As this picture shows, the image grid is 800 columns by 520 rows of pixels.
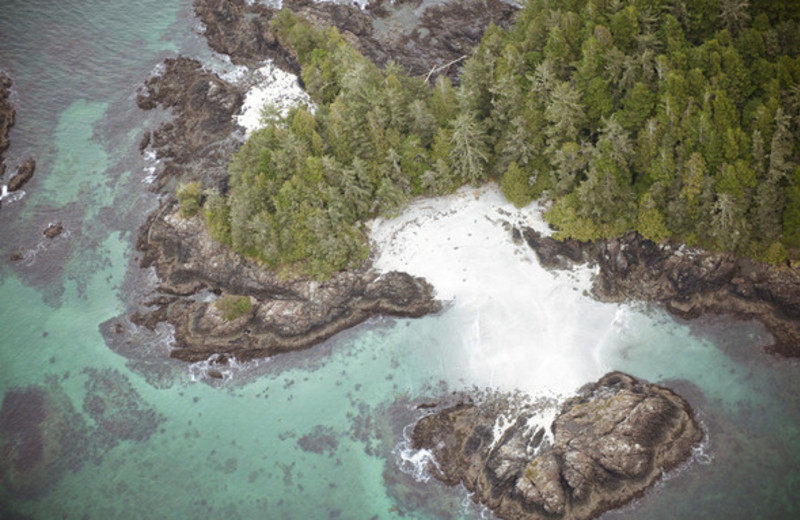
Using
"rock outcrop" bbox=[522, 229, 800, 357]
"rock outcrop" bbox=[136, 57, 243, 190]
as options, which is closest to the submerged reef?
"rock outcrop" bbox=[136, 57, 243, 190]

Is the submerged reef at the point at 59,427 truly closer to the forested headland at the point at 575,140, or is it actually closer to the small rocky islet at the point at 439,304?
the small rocky islet at the point at 439,304

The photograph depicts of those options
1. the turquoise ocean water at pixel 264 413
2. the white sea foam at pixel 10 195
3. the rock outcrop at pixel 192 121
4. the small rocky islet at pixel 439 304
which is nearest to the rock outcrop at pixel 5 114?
the white sea foam at pixel 10 195

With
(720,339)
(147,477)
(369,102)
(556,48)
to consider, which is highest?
(556,48)

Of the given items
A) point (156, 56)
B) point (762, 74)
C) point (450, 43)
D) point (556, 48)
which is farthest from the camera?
point (156, 56)

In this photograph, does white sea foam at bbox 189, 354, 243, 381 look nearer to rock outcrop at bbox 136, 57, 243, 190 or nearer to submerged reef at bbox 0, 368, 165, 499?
submerged reef at bbox 0, 368, 165, 499

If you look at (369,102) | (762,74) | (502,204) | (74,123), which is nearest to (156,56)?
(74,123)

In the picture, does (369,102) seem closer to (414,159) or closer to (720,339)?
(414,159)
